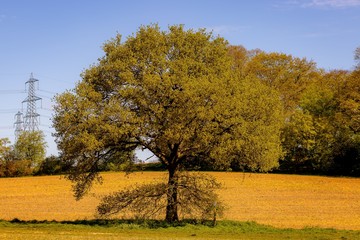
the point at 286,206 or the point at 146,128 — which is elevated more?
the point at 146,128

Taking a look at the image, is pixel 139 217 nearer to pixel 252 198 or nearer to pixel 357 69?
pixel 252 198

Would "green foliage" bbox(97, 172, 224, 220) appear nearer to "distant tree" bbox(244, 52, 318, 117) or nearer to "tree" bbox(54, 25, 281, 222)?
"tree" bbox(54, 25, 281, 222)

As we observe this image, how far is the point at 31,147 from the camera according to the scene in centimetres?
10638

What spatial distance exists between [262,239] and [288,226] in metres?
9.06

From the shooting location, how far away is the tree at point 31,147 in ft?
346

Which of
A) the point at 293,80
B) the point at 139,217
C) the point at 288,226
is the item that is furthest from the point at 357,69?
the point at 139,217

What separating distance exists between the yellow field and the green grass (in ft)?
12.1

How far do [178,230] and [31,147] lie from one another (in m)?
80.3

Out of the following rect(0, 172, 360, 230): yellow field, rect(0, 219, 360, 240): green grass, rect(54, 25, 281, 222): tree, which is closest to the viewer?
rect(0, 219, 360, 240): green grass

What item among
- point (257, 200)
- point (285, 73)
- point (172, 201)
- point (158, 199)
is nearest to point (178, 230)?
point (172, 201)

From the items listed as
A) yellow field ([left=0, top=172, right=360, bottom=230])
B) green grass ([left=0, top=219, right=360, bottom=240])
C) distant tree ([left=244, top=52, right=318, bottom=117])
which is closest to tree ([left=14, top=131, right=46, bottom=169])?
yellow field ([left=0, top=172, right=360, bottom=230])

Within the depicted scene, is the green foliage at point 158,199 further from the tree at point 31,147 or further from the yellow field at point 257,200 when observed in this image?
the tree at point 31,147

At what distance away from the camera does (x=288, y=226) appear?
37.1 meters

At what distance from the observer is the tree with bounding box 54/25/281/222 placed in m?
33.7
